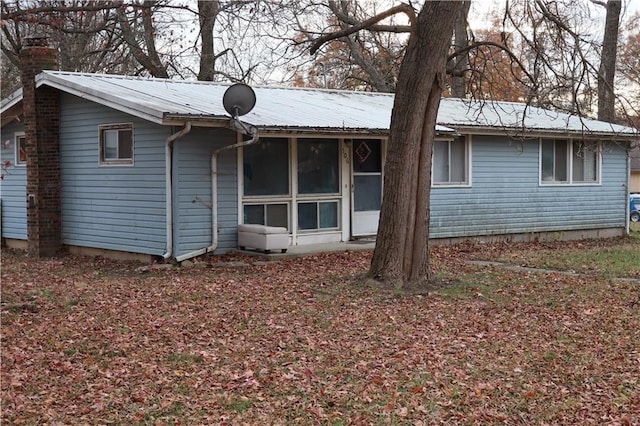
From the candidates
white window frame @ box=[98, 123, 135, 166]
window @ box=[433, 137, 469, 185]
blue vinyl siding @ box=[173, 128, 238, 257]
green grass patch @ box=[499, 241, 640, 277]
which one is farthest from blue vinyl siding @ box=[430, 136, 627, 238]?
white window frame @ box=[98, 123, 135, 166]

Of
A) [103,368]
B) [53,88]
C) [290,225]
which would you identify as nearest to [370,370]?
[103,368]

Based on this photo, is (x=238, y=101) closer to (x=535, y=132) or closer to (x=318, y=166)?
(x=318, y=166)

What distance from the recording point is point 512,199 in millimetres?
18953

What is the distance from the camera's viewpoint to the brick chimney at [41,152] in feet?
51.8

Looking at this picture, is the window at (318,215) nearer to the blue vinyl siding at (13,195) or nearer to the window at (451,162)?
the window at (451,162)

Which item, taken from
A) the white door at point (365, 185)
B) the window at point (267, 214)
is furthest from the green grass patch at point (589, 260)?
the window at point (267, 214)

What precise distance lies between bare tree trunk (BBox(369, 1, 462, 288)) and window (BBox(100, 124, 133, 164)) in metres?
5.67

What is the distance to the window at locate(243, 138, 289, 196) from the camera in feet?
48.7

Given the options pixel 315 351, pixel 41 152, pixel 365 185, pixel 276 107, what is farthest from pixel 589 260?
pixel 41 152

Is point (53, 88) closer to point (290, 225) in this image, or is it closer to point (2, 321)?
point (290, 225)

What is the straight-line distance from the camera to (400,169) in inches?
434

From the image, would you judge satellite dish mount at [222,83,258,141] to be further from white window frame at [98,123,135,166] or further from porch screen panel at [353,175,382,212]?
porch screen panel at [353,175,382,212]

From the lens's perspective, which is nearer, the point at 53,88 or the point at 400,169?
the point at 400,169

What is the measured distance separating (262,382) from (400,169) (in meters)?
4.92
